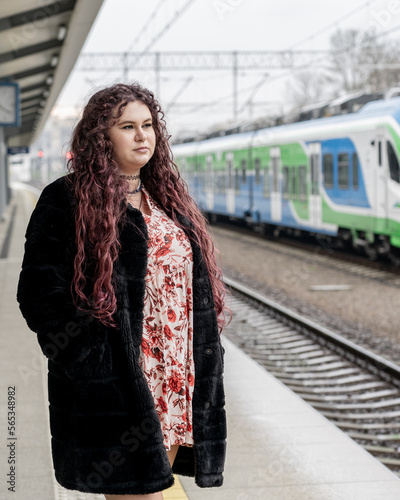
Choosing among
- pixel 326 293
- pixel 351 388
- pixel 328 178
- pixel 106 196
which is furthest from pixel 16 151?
pixel 106 196

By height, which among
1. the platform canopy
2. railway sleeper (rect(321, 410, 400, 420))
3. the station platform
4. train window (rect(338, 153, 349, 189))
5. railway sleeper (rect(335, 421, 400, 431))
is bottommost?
railway sleeper (rect(321, 410, 400, 420))

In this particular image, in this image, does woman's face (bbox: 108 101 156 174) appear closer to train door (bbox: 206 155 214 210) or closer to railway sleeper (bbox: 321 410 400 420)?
railway sleeper (bbox: 321 410 400 420)

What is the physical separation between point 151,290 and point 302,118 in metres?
17.3

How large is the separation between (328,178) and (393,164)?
9.45ft

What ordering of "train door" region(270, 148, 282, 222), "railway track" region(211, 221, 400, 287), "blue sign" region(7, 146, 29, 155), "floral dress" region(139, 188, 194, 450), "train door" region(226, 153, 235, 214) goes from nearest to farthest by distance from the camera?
"floral dress" region(139, 188, 194, 450), "railway track" region(211, 221, 400, 287), "train door" region(270, 148, 282, 222), "train door" region(226, 153, 235, 214), "blue sign" region(7, 146, 29, 155)

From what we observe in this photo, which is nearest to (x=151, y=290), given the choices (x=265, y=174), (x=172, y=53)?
(x=265, y=174)

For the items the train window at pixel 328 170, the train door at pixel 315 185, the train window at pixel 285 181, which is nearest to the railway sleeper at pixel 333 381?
the train window at pixel 328 170

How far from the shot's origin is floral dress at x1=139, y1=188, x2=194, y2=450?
256 cm

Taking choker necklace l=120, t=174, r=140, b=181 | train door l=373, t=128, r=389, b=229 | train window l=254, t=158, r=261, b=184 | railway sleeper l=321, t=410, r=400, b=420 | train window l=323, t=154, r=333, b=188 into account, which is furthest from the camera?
train window l=254, t=158, r=261, b=184

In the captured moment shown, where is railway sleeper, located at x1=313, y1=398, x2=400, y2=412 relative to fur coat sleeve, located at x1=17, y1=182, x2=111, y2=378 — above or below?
below

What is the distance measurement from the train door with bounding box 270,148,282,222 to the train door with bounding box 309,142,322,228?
88.0 inches

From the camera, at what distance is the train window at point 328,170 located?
55.5ft

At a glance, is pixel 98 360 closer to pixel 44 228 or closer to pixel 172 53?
pixel 44 228

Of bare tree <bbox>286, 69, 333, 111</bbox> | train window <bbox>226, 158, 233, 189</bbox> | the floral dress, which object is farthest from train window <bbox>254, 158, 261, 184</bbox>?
bare tree <bbox>286, 69, 333, 111</bbox>
